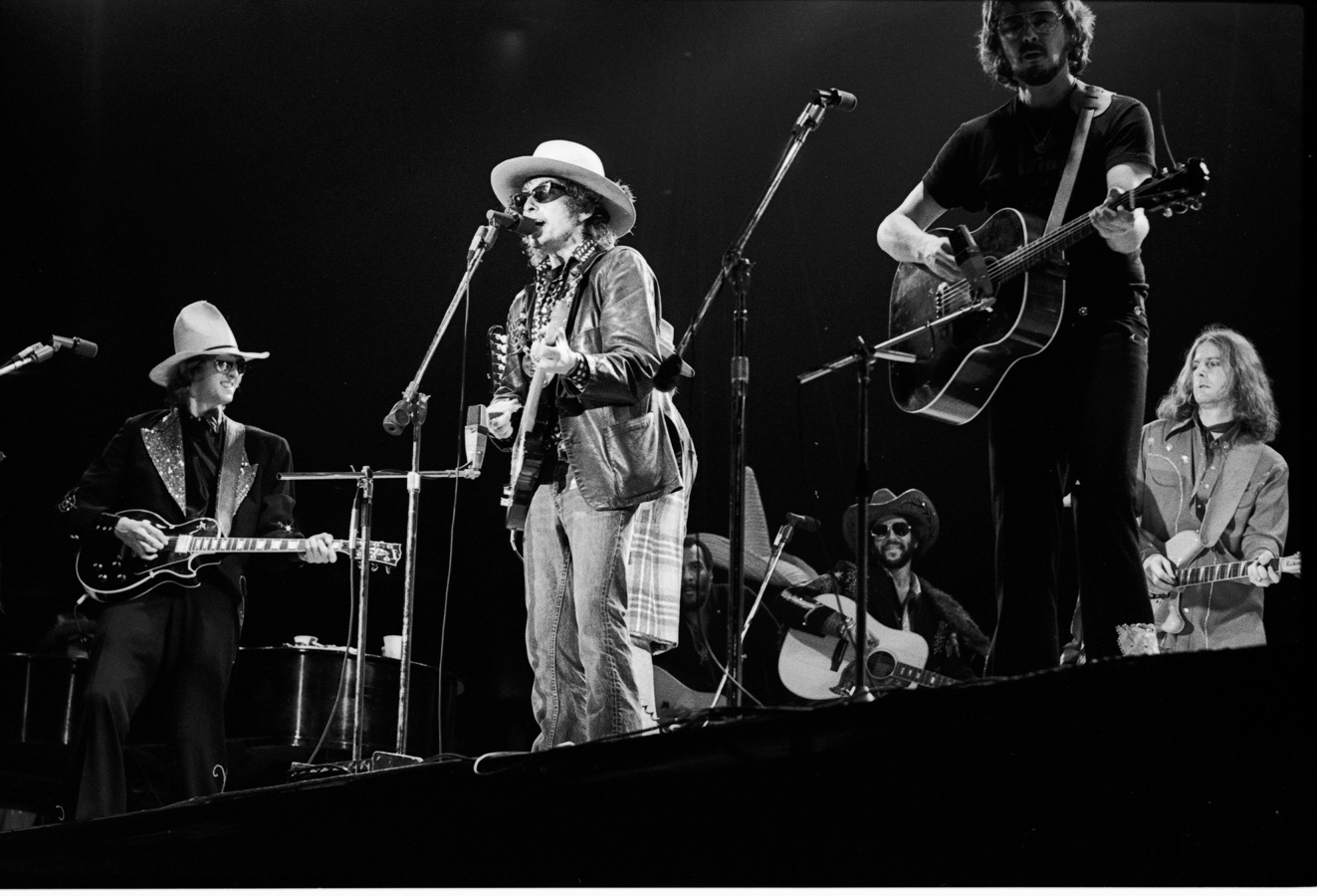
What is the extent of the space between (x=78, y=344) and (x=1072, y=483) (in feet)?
10.4

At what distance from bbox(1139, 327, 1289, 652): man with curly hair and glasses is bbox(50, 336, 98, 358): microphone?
10.9 ft

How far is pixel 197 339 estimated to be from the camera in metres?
4.79

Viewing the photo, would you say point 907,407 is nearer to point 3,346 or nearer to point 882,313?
point 882,313

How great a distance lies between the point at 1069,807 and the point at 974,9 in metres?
2.86

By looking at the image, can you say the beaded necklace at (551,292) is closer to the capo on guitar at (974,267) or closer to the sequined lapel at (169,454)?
the capo on guitar at (974,267)

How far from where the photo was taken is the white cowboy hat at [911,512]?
197 inches

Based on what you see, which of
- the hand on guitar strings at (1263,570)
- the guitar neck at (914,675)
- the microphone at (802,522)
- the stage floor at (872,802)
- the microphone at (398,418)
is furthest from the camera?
the microphone at (802,522)

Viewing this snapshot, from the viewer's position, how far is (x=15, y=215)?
4.84 meters

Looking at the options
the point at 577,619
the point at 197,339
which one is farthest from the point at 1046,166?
the point at 197,339

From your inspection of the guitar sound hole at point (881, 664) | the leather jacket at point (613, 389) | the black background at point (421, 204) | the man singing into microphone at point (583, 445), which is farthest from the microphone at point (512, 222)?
the guitar sound hole at point (881, 664)

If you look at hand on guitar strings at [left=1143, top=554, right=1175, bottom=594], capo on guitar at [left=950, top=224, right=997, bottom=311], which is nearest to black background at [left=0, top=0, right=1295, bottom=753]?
hand on guitar strings at [left=1143, top=554, right=1175, bottom=594]

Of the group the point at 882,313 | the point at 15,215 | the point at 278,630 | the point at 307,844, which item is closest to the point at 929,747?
the point at 307,844

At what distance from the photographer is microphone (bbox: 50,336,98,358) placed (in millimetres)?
4559

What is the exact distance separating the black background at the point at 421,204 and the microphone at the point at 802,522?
0.04 meters
